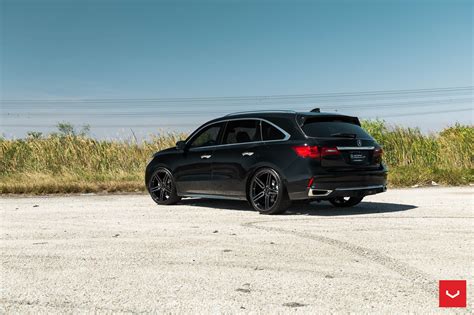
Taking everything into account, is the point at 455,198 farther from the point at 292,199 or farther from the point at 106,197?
the point at 106,197

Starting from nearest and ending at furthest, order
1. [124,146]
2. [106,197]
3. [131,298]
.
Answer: [131,298] < [106,197] < [124,146]

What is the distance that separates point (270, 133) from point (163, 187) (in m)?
3.05

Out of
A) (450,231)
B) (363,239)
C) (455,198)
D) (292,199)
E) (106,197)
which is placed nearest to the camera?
(363,239)

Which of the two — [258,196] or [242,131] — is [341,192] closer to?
[258,196]

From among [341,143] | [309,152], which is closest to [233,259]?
[309,152]

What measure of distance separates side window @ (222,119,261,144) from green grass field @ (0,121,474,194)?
18.6ft

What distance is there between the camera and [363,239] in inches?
→ 292

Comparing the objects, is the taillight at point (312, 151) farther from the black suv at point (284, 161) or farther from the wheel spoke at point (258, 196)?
the wheel spoke at point (258, 196)

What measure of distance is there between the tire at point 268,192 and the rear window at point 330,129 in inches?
36.6

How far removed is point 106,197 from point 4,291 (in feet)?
30.8

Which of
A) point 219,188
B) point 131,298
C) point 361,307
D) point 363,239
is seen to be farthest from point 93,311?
point 219,188

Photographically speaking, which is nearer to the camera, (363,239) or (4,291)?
(4,291)

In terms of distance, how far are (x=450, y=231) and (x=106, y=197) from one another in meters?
8.64

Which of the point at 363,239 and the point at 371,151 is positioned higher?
the point at 371,151
